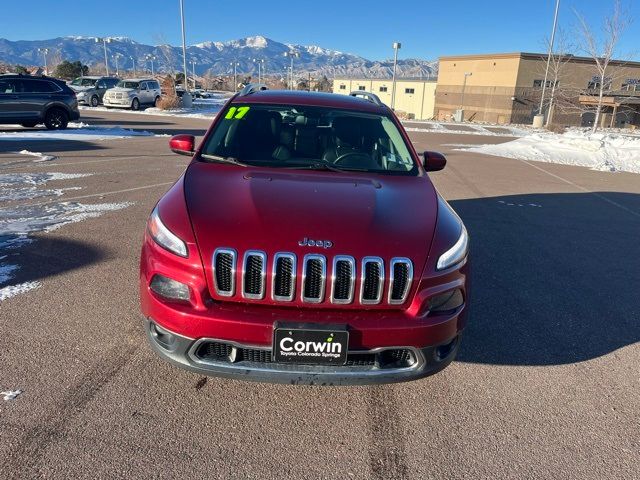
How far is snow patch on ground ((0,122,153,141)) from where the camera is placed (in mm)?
14913

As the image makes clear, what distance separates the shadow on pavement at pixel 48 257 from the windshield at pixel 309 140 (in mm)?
1942

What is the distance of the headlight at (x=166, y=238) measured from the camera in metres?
2.61

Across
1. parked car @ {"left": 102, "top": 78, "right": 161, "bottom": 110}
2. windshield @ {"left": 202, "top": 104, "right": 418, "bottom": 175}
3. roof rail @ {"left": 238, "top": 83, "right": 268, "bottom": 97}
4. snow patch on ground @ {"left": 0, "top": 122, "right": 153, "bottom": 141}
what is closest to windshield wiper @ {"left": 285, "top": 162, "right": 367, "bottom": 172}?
windshield @ {"left": 202, "top": 104, "right": 418, "bottom": 175}

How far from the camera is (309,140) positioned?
4102 mm

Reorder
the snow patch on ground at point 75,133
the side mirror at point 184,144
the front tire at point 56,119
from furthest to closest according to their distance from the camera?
the front tire at point 56,119
the snow patch on ground at point 75,133
the side mirror at point 184,144

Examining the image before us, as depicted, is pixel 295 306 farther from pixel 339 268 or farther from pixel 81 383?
pixel 81 383

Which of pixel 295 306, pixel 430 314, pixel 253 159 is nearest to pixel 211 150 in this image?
pixel 253 159

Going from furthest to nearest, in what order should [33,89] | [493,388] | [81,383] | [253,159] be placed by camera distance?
[33,89]
[253,159]
[493,388]
[81,383]

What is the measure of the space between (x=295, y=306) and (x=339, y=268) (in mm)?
297

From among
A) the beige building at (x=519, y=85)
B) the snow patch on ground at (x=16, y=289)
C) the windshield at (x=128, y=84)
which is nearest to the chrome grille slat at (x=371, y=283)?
the snow patch on ground at (x=16, y=289)

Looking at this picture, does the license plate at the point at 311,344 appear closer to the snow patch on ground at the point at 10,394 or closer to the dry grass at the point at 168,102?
the snow patch on ground at the point at 10,394

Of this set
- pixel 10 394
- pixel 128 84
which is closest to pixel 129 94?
pixel 128 84

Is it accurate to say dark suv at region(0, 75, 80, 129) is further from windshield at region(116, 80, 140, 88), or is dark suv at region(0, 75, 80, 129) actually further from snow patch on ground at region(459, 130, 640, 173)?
windshield at region(116, 80, 140, 88)

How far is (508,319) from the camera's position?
4.04 meters
